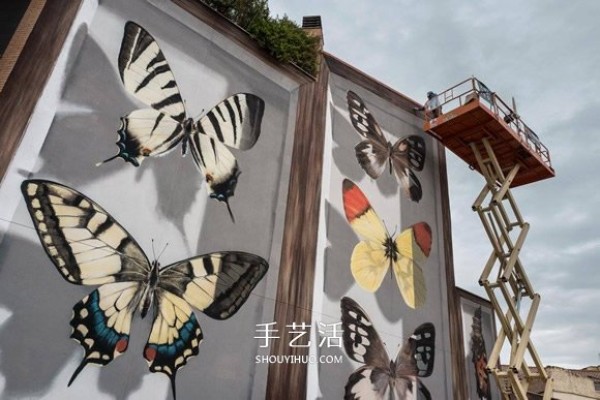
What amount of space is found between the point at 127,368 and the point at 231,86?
7.34 meters

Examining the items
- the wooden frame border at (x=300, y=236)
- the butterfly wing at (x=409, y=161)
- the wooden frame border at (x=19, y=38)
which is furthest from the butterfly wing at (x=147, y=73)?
the butterfly wing at (x=409, y=161)

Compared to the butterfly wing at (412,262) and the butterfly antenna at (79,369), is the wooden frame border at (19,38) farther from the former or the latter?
the butterfly wing at (412,262)

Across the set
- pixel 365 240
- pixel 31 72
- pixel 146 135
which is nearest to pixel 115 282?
pixel 146 135

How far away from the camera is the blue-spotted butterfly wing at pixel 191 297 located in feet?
28.0

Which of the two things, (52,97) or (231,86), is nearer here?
(52,97)

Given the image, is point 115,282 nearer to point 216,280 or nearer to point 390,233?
point 216,280

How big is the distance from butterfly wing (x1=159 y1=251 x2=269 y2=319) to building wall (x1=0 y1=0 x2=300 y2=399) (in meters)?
0.20

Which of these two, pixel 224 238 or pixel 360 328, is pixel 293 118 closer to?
pixel 224 238

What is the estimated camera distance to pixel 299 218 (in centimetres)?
1177

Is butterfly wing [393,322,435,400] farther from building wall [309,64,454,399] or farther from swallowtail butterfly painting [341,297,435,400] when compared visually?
building wall [309,64,454,399]

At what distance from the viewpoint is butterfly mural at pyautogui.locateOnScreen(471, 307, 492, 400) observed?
16.3m

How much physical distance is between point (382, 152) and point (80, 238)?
35.1ft

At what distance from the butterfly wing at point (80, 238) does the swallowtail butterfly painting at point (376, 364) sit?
243 inches

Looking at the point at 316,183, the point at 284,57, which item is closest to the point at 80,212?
the point at 316,183
